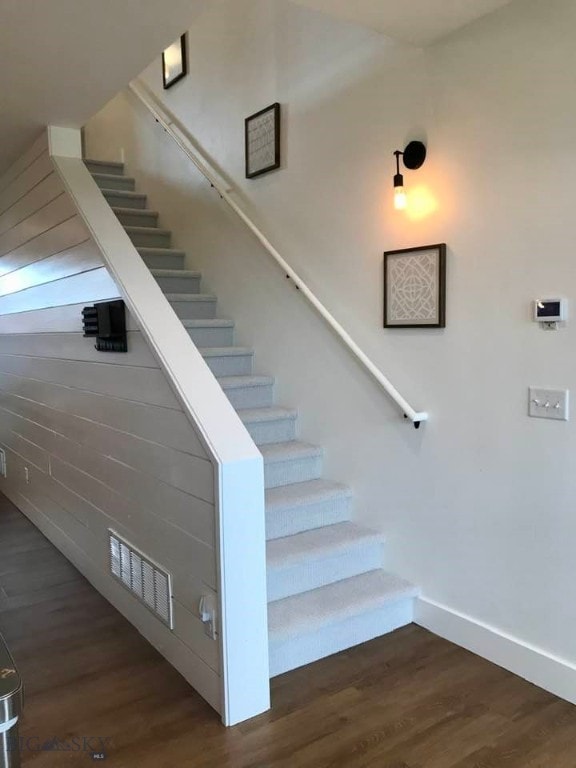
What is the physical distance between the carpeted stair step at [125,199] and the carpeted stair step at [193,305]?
140cm

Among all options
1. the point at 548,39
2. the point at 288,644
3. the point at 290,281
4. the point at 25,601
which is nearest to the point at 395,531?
the point at 288,644

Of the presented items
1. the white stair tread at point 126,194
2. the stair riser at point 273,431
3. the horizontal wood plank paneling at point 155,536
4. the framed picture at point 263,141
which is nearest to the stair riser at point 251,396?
the stair riser at point 273,431

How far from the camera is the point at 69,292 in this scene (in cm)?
323

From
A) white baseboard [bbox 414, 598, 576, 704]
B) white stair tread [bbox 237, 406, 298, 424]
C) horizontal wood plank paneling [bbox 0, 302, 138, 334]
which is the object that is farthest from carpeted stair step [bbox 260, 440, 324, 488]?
horizontal wood plank paneling [bbox 0, 302, 138, 334]

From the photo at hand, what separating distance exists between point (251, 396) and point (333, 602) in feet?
4.48

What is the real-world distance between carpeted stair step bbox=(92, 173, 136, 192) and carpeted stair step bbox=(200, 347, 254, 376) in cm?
234

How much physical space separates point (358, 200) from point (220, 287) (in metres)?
1.47

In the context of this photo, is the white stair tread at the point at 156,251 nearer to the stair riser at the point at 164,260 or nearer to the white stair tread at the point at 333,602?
the stair riser at the point at 164,260

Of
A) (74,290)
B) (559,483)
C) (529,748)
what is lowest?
(529,748)

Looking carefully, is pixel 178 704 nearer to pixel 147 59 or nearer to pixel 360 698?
pixel 360 698

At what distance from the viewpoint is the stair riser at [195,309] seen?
158 inches

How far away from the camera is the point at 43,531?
4.04m

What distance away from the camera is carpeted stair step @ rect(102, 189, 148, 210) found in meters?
4.92

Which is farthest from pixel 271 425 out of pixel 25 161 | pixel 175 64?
pixel 175 64
